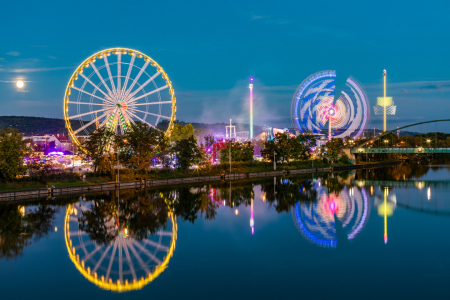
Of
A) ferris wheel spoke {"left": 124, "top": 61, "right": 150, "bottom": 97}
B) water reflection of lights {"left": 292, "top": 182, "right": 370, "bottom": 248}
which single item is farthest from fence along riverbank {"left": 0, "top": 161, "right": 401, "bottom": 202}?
water reflection of lights {"left": 292, "top": 182, "right": 370, "bottom": 248}

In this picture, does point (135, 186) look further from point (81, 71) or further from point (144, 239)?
point (144, 239)

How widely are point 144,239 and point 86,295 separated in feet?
23.2

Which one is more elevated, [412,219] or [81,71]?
[81,71]

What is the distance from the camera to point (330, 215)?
27.8 meters

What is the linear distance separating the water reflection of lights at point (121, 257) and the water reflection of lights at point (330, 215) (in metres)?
7.51

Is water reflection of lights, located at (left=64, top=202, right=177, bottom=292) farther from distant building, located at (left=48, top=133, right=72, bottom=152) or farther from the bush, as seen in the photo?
distant building, located at (left=48, top=133, right=72, bottom=152)

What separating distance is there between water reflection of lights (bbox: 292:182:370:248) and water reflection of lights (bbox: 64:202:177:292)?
751 centimetres

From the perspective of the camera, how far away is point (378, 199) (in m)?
35.8

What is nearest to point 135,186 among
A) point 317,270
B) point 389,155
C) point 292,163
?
point 317,270

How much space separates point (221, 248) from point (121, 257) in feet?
14.8

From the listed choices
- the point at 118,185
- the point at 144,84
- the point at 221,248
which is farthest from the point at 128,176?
the point at 221,248

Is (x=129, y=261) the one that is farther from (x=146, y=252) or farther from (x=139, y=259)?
(x=146, y=252)

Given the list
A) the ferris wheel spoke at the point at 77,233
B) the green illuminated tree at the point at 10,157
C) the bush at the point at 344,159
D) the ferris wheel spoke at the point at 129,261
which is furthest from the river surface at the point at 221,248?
the bush at the point at 344,159

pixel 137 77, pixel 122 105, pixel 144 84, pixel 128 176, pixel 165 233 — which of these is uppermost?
pixel 137 77
